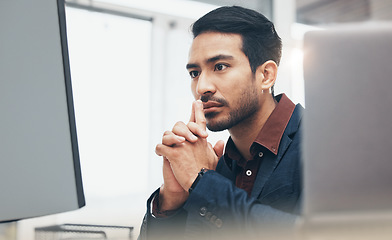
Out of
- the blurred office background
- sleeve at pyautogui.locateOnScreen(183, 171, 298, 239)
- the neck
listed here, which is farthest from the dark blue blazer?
the blurred office background

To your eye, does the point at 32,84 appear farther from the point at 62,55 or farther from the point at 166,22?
the point at 166,22

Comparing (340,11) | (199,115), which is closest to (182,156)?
(199,115)

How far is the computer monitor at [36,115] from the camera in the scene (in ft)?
2.16

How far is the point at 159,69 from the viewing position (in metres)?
2.89

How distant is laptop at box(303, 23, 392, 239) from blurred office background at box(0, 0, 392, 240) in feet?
7.19

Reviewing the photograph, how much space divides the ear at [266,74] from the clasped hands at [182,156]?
35 centimetres

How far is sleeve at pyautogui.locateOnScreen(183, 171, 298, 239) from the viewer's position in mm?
803

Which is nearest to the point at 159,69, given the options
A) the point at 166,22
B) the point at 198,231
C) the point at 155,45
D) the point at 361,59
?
the point at 155,45

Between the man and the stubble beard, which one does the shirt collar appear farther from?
the stubble beard

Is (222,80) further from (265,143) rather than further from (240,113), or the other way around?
(265,143)

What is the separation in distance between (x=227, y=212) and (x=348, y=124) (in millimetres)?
484

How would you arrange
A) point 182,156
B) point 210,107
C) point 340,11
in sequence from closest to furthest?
point 182,156 → point 210,107 → point 340,11

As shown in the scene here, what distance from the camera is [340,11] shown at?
380 cm

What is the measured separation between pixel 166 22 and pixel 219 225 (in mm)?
2348
